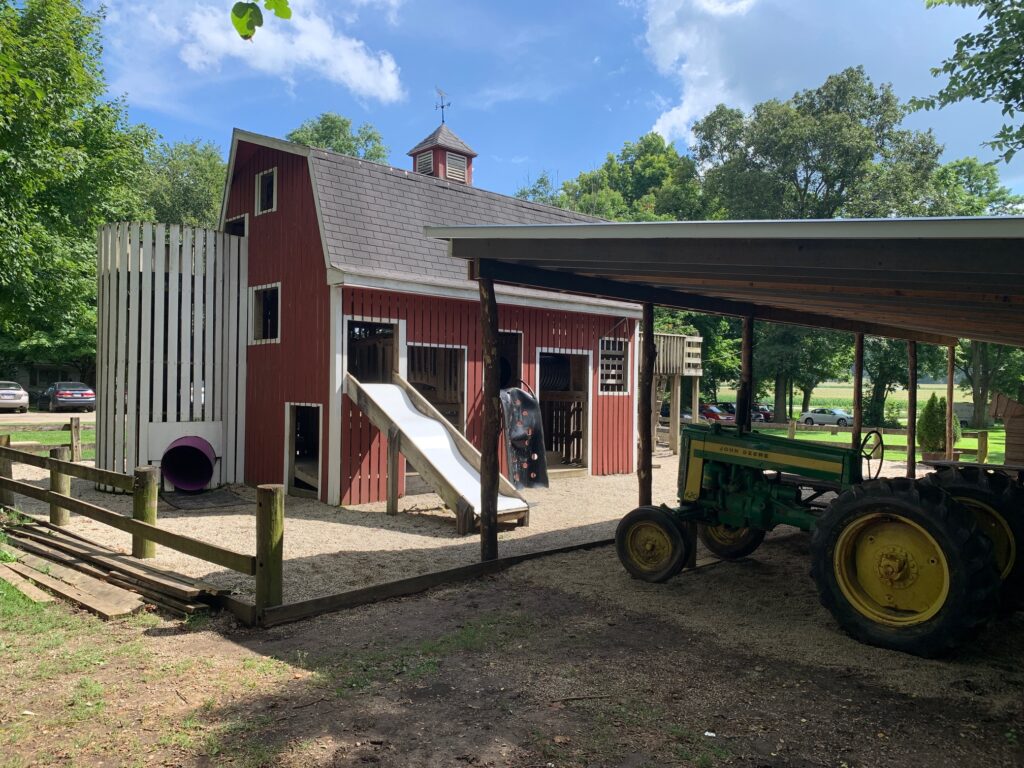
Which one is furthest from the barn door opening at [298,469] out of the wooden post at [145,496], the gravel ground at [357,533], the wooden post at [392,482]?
the wooden post at [145,496]

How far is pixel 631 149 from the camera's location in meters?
55.7

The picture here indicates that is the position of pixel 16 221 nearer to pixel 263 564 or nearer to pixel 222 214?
pixel 222 214

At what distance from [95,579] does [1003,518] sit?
7.33 metres

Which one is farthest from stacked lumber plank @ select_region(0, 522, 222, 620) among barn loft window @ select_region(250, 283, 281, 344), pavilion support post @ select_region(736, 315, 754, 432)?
pavilion support post @ select_region(736, 315, 754, 432)

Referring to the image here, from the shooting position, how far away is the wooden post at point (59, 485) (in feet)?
25.9

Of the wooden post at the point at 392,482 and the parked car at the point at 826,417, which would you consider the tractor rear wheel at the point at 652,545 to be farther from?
the parked car at the point at 826,417

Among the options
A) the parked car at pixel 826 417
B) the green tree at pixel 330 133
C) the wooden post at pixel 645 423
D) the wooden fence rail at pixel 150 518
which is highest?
the green tree at pixel 330 133

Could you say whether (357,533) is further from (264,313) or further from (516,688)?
(264,313)

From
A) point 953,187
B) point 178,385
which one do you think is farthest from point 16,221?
point 953,187

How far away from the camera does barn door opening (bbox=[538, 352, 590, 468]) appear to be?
1465cm

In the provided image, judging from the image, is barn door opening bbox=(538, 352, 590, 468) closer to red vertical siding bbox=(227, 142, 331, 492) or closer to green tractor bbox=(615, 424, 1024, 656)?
red vertical siding bbox=(227, 142, 331, 492)

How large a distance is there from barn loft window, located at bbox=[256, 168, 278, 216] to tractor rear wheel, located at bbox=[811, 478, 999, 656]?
10.6m

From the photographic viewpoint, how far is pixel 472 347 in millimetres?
12469

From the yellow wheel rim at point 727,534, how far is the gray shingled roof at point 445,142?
1378 cm
